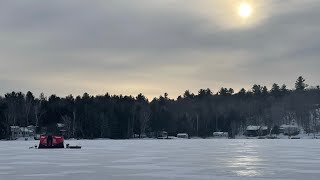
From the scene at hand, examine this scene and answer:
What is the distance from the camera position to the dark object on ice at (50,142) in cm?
5584

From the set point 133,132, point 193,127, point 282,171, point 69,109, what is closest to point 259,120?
point 193,127

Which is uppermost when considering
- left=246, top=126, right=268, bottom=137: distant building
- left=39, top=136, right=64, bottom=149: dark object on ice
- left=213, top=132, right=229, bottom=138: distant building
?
left=246, top=126, right=268, bottom=137: distant building

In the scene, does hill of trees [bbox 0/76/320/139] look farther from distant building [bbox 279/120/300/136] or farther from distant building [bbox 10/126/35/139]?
distant building [bbox 279/120/300/136]

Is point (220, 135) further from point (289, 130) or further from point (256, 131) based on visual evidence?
point (289, 130)

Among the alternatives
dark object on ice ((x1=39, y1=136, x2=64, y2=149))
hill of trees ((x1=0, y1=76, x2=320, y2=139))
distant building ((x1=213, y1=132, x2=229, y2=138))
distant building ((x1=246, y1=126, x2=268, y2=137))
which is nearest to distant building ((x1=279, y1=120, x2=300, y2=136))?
distant building ((x1=246, y1=126, x2=268, y2=137))

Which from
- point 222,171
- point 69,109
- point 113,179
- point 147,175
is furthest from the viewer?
point 69,109

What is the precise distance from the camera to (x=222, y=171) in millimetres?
22031

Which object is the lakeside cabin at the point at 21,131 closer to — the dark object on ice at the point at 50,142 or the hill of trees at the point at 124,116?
the hill of trees at the point at 124,116

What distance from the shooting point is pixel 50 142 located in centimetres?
5631

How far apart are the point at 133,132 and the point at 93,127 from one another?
1700cm

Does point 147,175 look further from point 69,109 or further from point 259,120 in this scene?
point 259,120

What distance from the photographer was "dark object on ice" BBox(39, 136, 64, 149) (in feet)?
183

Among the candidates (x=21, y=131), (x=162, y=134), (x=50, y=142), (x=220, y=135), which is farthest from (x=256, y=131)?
(x=50, y=142)

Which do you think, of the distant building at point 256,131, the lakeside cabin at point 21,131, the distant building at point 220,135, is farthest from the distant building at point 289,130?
the lakeside cabin at point 21,131
